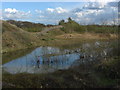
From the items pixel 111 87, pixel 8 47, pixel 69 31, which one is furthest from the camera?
pixel 69 31

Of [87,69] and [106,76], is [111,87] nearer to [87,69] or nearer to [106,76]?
[106,76]

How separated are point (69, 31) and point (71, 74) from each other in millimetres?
41986

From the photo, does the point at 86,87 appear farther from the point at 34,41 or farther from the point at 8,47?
the point at 34,41

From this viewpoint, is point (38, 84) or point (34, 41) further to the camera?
point (34, 41)

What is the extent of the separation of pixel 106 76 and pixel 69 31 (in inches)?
1655

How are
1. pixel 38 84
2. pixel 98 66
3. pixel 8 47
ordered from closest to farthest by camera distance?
pixel 38 84 → pixel 98 66 → pixel 8 47

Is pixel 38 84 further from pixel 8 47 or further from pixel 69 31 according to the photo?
pixel 69 31

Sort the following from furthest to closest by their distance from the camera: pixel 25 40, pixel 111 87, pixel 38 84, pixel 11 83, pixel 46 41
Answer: pixel 46 41 → pixel 25 40 → pixel 11 83 → pixel 38 84 → pixel 111 87

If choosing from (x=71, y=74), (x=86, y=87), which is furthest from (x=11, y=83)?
(x=86, y=87)

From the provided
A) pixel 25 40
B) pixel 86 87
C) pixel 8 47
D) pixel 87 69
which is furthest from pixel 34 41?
pixel 86 87

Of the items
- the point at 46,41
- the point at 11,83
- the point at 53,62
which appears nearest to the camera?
the point at 11,83

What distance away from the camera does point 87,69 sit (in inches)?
437

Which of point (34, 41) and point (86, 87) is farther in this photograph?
point (34, 41)

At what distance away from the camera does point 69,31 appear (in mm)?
51500
